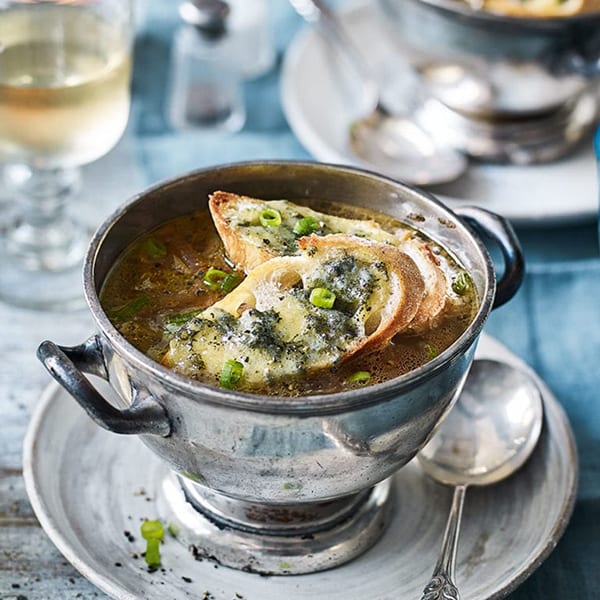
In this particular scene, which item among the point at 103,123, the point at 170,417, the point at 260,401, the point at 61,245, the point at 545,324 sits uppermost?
the point at 260,401

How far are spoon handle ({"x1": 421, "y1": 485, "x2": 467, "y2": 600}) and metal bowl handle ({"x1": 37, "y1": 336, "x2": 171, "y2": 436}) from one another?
0.51 m

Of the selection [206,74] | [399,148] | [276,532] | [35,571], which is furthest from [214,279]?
[206,74]

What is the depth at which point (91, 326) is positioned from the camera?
2.49 meters

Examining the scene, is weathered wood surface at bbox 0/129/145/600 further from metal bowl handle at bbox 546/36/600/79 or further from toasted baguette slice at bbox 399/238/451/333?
metal bowl handle at bbox 546/36/600/79

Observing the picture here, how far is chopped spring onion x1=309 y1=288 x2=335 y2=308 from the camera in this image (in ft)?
5.58

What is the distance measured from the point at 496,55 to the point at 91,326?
1370mm

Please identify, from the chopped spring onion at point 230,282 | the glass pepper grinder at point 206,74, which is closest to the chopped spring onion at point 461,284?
the chopped spring onion at point 230,282

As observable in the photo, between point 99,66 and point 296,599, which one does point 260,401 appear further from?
point 99,66

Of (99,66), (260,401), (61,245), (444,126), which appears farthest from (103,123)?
(260,401)

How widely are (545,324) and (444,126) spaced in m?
0.90

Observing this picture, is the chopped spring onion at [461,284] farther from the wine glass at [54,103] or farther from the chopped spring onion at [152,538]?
the wine glass at [54,103]

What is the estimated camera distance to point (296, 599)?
5.87 feet

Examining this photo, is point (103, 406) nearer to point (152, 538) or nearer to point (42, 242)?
point (152, 538)

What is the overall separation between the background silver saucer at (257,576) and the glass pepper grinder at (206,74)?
4.82 feet
